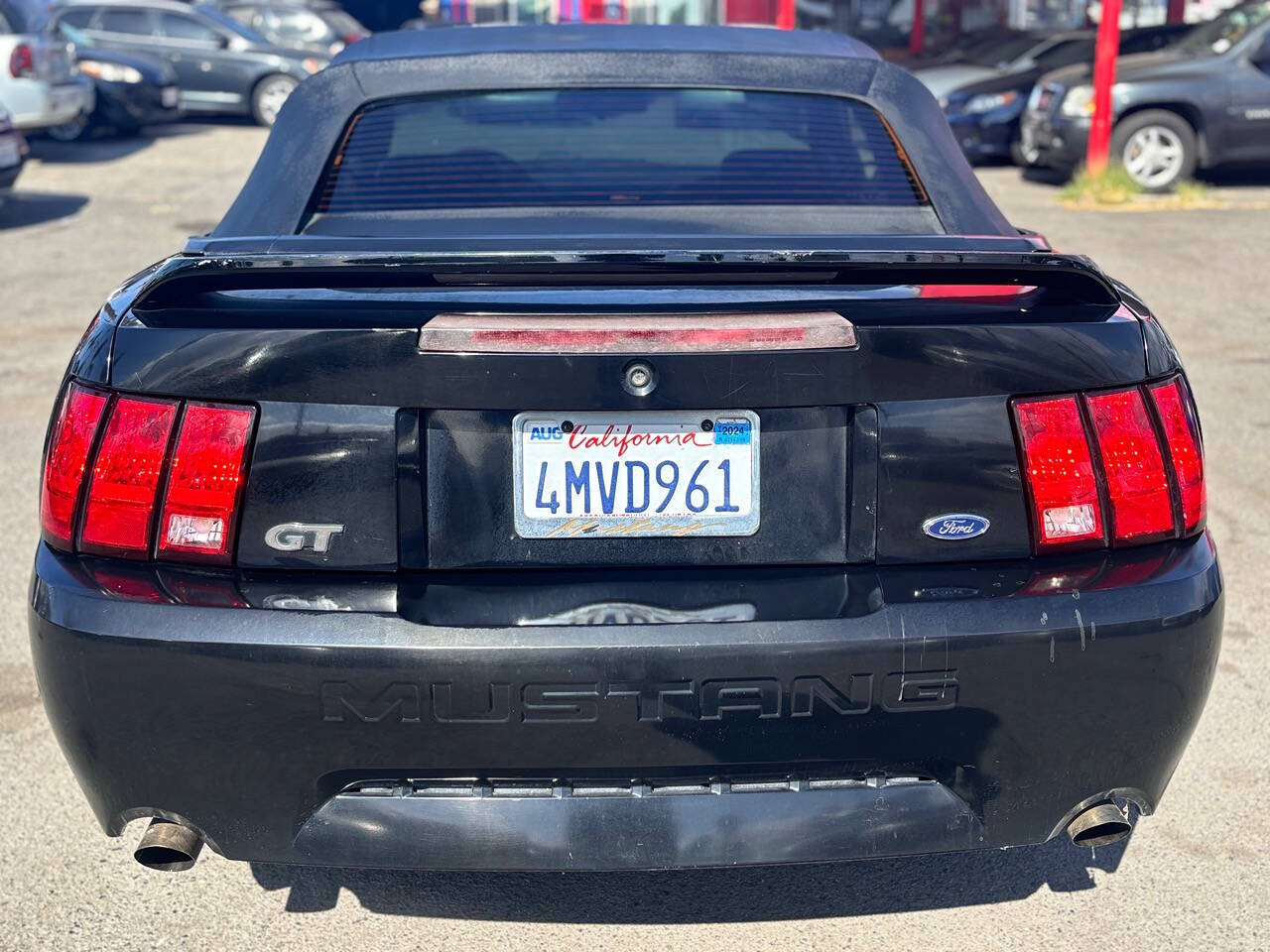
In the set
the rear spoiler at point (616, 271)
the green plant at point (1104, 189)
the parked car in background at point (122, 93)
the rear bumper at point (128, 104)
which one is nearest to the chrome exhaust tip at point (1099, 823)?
the rear spoiler at point (616, 271)

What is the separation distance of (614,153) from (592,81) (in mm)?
216

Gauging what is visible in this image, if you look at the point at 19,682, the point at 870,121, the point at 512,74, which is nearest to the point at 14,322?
the point at 19,682

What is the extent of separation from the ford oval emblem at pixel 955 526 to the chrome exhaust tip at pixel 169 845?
1.32 metres

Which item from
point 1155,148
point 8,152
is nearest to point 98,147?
point 8,152

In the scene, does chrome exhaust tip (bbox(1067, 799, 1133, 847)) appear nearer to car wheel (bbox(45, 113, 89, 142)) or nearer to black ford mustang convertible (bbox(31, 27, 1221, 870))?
black ford mustang convertible (bbox(31, 27, 1221, 870))

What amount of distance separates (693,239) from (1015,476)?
0.86 m

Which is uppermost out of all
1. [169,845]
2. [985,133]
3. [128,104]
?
[169,845]

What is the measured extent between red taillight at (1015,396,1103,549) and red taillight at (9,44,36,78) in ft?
43.8

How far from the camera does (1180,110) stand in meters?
13.1

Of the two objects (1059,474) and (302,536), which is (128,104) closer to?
(302,536)

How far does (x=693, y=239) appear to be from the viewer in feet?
9.40

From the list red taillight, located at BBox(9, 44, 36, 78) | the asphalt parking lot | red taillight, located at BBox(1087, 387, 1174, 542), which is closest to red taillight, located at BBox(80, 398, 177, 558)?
the asphalt parking lot

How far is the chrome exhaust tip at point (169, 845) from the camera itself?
2.39m

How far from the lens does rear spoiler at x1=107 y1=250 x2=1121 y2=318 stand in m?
2.28
